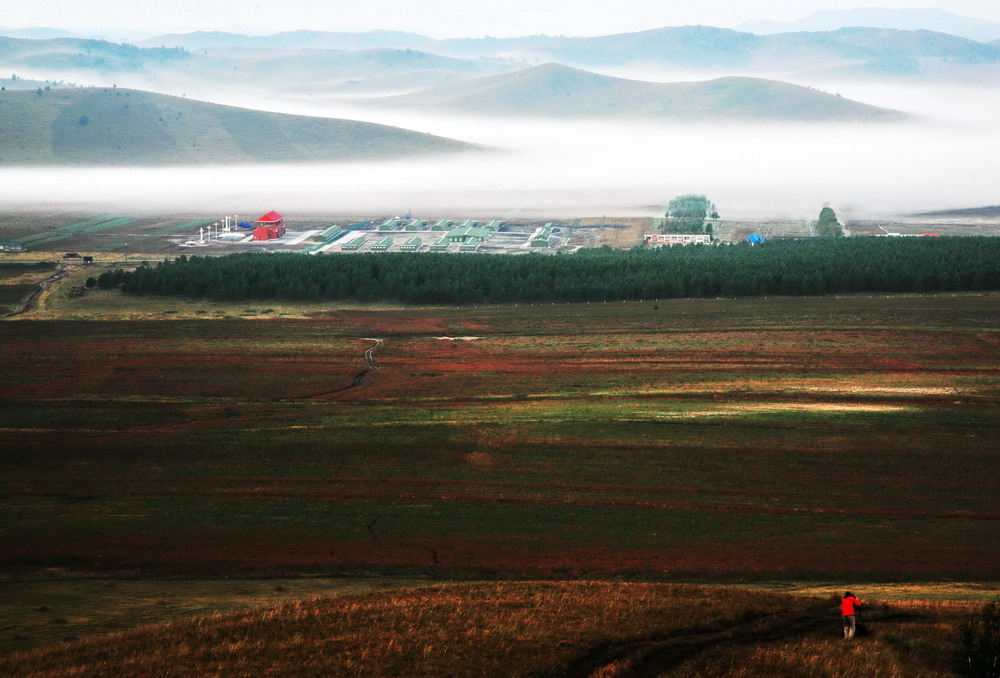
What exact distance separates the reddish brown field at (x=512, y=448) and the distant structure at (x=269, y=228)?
54.2 m

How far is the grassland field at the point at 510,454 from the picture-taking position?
29.4 meters

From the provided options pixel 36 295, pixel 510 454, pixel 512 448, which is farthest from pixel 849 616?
pixel 36 295

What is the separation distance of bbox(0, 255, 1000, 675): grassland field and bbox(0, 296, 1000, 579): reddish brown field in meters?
0.14

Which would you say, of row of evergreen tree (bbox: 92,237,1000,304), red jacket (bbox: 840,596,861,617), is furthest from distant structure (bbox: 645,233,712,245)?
red jacket (bbox: 840,596,861,617)

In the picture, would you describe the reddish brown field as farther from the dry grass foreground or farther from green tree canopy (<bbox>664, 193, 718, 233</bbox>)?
green tree canopy (<bbox>664, 193, 718, 233</bbox>)

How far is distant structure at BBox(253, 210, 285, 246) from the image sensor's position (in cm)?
11981

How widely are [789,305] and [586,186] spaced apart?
117 m

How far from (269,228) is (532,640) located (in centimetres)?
10539

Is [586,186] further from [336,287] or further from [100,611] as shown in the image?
[100,611]

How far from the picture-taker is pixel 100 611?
2464 cm

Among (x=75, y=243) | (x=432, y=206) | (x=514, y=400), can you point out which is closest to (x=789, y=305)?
(x=514, y=400)

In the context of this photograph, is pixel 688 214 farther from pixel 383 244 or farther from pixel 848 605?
pixel 848 605

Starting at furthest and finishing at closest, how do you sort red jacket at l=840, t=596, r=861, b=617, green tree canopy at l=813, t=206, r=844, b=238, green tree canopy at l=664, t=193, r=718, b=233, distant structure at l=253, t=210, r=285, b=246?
1. green tree canopy at l=664, t=193, r=718, b=233
2. green tree canopy at l=813, t=206, r=844, b=238
3. distant structure at l=253, t=210, r=285, b=246
4. red jacket at l=840, t=596, r=861, b=617

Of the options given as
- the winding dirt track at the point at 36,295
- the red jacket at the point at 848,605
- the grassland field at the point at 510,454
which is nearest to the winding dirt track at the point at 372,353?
the grassland field at the point at 510,454
